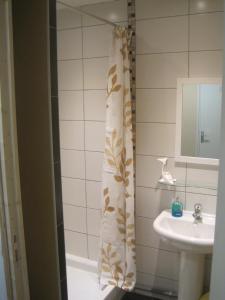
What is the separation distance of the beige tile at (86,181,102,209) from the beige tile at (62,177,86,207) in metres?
0.05

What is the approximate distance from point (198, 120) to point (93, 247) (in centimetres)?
151

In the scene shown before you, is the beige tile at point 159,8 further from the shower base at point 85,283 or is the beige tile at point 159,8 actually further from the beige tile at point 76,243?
the shower base at point 85,283

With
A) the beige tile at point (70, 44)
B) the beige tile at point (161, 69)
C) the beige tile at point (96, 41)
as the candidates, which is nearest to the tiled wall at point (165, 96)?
the beige tile at point (161, 69)

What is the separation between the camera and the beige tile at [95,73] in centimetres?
239

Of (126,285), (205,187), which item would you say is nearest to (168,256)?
(126,285)

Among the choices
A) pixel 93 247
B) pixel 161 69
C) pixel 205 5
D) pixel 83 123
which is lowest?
pixel 93 247

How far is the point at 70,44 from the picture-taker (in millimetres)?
2482

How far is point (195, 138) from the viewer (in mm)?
2125

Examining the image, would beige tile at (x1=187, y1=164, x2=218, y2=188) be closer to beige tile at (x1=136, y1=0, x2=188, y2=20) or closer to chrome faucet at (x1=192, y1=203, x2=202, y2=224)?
chrome faucet at (x1=192, y1=203, x2=202, y2=224)

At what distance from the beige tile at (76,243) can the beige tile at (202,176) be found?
1185 mm

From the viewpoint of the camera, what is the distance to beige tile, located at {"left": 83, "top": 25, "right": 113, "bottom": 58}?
2324 millimetres

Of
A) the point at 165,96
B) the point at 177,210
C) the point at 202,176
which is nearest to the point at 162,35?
the point at 165,96

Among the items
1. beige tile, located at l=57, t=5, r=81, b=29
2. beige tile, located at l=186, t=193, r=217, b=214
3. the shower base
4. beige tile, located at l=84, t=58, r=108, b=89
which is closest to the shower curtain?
the shower base

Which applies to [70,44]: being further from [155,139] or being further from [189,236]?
[189,236]
